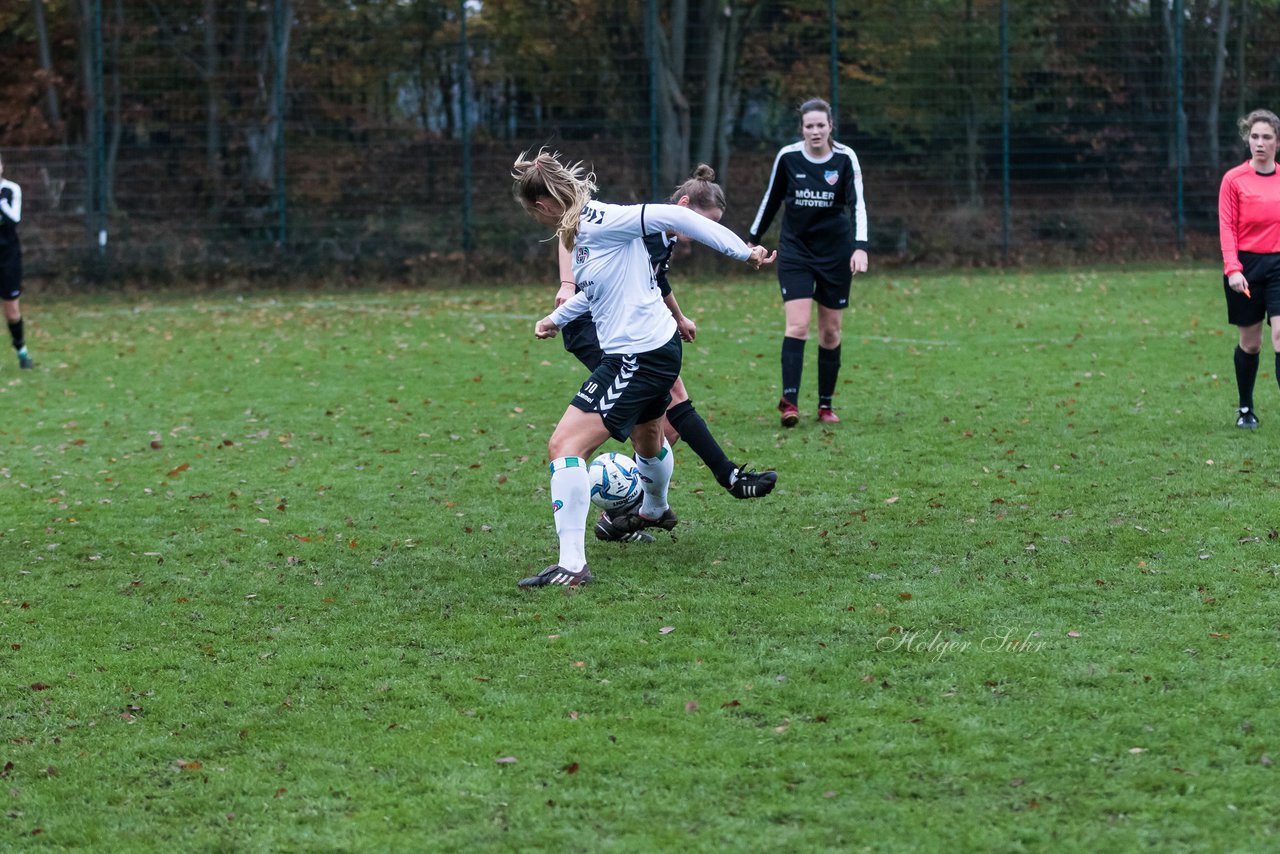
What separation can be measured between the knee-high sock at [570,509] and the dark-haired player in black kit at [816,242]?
12.7ft

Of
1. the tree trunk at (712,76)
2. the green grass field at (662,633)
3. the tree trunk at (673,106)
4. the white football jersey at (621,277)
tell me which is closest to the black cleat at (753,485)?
the green grass field at (662,633)

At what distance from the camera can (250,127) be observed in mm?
21422

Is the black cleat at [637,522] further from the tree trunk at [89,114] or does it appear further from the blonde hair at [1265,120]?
the tree trunk at [89,114]

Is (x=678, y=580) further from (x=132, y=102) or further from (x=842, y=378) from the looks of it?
(x=132, y=102)

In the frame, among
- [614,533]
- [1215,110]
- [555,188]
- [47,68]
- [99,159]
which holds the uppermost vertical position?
[47,68]

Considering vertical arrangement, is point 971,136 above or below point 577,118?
below

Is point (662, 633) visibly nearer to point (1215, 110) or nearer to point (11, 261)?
point (11, 261)

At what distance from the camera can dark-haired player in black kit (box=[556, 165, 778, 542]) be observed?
654cm

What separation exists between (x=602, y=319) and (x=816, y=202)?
156 inches

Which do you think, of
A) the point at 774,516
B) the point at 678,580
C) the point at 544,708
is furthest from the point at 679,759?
the point at 774,516

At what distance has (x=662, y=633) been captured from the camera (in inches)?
204

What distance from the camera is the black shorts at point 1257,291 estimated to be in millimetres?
8539

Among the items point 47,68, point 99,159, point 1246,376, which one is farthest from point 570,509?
point 47,68

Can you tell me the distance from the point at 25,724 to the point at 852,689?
8.37 feet
